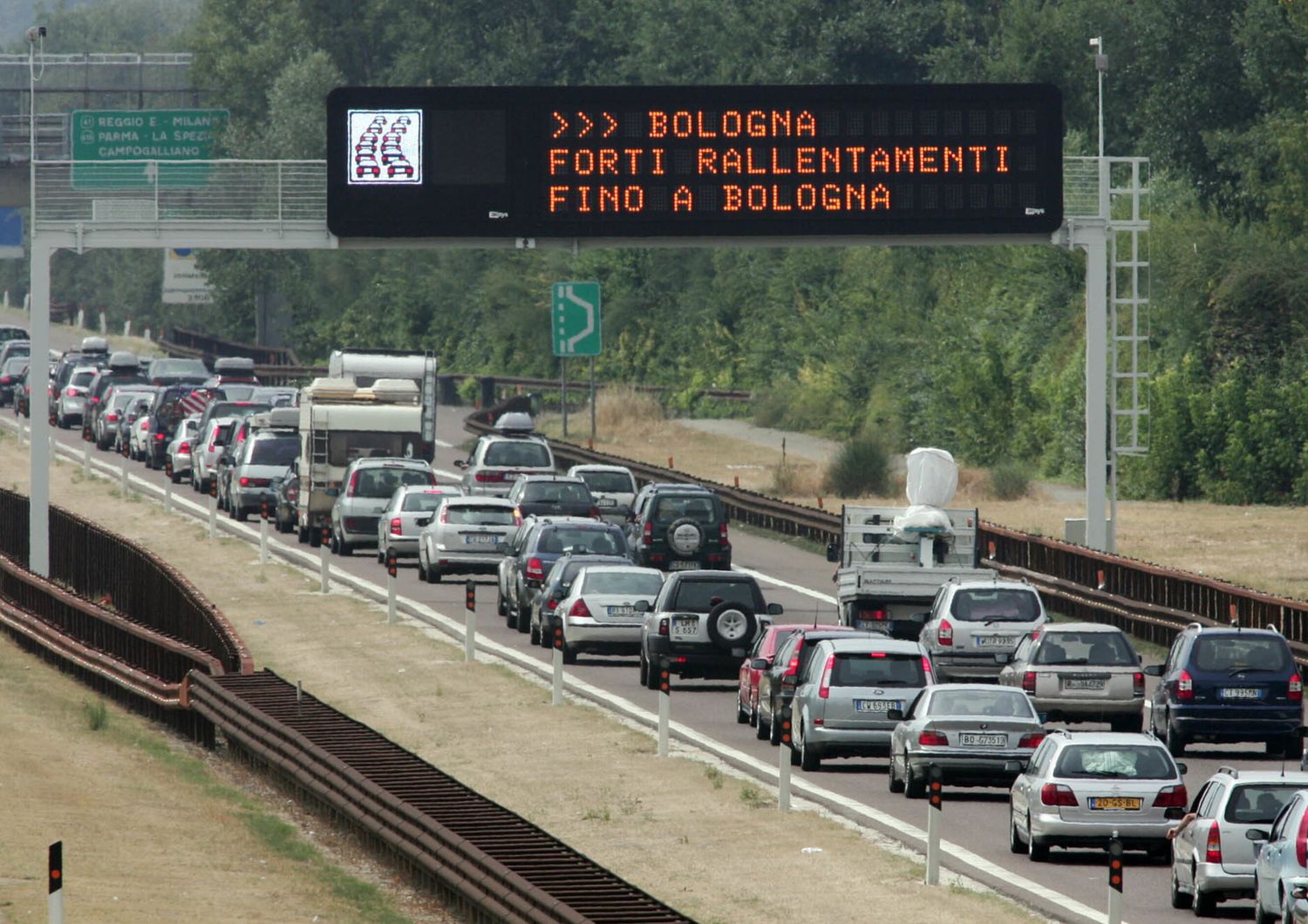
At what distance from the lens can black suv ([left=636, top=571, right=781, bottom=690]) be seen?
32781mm

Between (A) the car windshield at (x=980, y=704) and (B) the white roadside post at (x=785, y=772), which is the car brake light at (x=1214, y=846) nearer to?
(B) the white roadside post at (x=785, y=772)

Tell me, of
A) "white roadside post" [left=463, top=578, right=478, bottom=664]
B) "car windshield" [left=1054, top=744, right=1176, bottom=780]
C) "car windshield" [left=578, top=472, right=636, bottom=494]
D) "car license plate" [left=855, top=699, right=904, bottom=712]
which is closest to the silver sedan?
"car license plate" [left=855, top=699, right=904, bottom=712]

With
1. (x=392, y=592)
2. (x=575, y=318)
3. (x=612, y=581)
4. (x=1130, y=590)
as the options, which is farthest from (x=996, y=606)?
(x=575, y=318)

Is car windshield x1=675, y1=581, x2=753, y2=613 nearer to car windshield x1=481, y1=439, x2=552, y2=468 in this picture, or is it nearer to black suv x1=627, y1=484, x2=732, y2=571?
black suv x1=627, y1=484, x2=732, y2=571

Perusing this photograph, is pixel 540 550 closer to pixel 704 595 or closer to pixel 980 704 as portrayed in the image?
pixel 704 595

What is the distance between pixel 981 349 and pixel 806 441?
570 centimetres

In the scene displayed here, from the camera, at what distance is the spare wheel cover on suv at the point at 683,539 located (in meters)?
44.4

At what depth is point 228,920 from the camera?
62.5ft

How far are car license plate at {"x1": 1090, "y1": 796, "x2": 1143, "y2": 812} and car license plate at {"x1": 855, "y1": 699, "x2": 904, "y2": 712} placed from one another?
17.3 feet

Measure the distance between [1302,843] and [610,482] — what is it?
34.0m

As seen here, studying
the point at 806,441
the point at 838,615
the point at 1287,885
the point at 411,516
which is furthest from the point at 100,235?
the point at 806,441

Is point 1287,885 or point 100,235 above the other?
point 100,235

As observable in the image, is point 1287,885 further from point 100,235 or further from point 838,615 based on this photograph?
point 100,235

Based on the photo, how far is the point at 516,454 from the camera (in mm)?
52844
